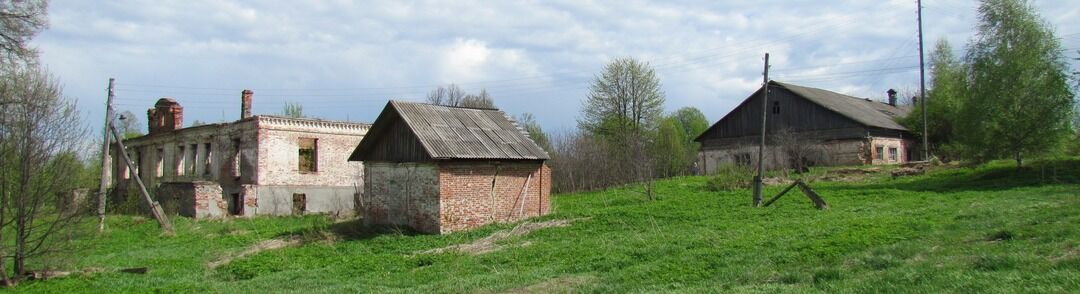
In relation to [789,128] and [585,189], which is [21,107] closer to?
[585,189]

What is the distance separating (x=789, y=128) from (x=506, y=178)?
23.1 meters

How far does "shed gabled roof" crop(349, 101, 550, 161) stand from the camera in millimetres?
19453

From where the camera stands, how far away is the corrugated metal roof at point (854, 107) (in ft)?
122

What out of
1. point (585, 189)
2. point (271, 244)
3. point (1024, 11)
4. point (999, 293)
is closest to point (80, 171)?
point (271, 244)

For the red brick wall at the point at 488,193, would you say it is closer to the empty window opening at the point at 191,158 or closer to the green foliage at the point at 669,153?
the empty window opening at the point at 191,158

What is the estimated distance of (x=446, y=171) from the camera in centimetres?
1894

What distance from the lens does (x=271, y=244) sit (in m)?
19.6

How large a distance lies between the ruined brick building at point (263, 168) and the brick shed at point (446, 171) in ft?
29.3

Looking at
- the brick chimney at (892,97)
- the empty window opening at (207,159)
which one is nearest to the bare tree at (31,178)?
the empty window opening at (207,159)

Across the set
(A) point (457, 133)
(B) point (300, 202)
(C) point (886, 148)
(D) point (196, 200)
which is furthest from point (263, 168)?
(C) point (886, 148)

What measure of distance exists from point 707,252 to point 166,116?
34.0 meters

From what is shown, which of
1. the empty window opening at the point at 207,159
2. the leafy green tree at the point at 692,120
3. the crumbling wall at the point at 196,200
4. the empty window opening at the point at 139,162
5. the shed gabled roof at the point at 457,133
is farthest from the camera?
the leafy green tree at the point at 692,120

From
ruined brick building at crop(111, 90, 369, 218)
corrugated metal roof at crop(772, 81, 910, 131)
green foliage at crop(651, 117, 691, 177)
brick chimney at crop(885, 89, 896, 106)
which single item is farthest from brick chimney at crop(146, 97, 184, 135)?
brick chimney at crop(885, 89, 896, 106)

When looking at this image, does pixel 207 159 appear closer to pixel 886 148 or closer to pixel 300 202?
pixel 300 202
